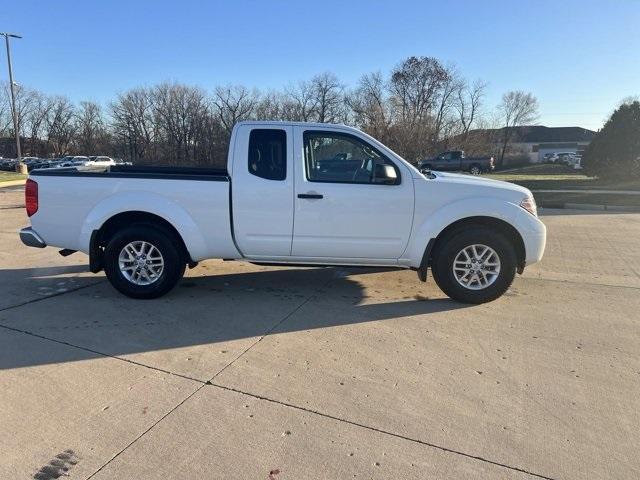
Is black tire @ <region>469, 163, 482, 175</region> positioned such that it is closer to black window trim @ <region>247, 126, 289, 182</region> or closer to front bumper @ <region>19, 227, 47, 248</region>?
black window trim @ <region>247, 126, 289, 182</region>

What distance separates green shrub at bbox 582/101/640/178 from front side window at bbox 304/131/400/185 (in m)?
22.5

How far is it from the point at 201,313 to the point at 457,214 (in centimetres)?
288

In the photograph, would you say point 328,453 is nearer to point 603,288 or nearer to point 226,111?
point 603,288

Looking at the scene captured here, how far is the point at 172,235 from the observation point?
5.08 m

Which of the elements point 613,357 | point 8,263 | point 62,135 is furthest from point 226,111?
point 613,357

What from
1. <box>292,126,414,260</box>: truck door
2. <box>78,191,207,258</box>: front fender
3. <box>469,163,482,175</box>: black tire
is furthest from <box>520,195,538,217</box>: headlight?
<box>469,163,482,175</box>: black tire

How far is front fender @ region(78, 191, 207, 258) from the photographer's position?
16.2 feet

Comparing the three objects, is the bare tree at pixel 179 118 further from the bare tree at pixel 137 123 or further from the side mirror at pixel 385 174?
the side mirror at pixel 385 174

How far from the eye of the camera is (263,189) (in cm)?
493

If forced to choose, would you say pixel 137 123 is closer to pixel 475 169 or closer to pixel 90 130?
pixel 90 130

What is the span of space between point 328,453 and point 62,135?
102618 millimetres

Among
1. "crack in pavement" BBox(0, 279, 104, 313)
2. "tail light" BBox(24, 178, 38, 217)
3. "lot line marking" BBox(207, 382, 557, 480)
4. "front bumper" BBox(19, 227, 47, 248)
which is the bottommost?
"lot line marking" BBox(207, 382, 557, 480)

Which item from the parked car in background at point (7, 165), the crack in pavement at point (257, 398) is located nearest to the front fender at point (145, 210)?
the crack in pavement at point (257, 398)

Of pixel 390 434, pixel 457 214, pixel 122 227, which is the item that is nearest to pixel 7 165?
pixel 122 227
